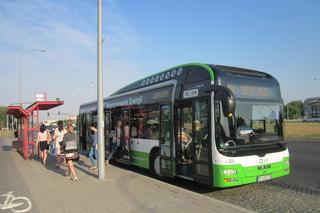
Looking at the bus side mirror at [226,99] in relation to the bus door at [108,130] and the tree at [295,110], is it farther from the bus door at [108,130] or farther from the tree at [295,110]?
the tree at [295,110]

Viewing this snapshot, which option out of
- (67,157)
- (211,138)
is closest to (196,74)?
(211,138)

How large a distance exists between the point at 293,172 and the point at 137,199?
20.3 ft

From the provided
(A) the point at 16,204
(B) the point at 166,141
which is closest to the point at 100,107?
(B) the point at 166,141

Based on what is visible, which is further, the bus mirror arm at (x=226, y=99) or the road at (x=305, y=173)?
the road at (x=305, y=173)

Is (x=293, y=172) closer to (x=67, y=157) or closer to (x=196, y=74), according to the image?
(x=196, y=74)

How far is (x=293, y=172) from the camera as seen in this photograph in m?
11.4

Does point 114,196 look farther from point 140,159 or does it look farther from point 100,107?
point 140,159

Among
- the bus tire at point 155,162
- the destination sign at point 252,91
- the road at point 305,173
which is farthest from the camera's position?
the bus tire at point 155,162

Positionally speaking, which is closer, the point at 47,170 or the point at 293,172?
the point at 293,172

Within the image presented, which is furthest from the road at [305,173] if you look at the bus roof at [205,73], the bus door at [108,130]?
the bus door at [108,130]

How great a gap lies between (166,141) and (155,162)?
1.27 meters

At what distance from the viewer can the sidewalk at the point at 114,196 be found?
6.71 m

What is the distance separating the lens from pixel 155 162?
1097 cm

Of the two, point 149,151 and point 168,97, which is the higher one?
point 168,97
